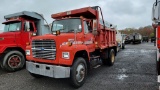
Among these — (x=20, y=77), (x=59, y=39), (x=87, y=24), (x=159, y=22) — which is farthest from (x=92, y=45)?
(x=20, y=77)

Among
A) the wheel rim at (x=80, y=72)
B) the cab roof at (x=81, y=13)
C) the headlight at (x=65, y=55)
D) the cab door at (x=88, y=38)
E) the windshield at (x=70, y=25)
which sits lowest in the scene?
the wheel rim at (x=80, y=72)

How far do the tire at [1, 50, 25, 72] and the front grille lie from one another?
8.24ft

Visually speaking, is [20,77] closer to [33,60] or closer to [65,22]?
[33,60]

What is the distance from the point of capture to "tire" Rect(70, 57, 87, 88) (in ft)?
15.6

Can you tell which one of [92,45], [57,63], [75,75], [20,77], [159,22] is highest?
[159,22]

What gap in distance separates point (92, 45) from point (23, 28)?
3.89 meters

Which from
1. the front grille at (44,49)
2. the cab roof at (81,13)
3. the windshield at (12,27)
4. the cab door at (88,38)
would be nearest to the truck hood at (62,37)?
the front grille at (44,49)

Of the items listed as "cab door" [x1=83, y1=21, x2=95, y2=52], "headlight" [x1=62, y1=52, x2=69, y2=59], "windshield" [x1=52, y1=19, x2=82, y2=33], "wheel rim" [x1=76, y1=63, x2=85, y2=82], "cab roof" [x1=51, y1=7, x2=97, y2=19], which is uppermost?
"cab roof" [x1=51, y1=7, x2=97, y2=19]

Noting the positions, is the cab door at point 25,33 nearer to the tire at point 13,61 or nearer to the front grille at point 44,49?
the tire at point 13,61

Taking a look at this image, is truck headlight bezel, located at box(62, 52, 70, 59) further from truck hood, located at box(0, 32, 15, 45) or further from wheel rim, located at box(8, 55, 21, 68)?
truck hood, located at box(0, 32, 15, 45)

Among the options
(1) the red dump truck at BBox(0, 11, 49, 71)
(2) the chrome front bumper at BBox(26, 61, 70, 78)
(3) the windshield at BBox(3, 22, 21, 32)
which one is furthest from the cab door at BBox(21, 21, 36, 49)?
(2) the chrome front bumper at BBox(26, 61, 70, 78)

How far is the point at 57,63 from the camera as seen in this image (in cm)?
481

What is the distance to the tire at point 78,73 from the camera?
477cm

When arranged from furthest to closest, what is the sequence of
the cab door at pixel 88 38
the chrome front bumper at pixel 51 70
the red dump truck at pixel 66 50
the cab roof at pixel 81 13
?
the cab roof at pixel 81 13 → the cab door at pixel 88 38 → the red dump truck at pixel 66 50 → the chrome front bumper at pixel 51 70
